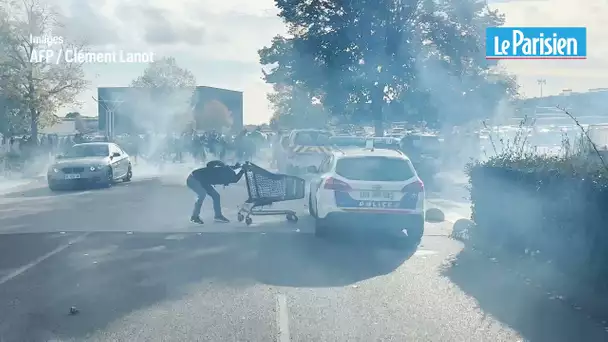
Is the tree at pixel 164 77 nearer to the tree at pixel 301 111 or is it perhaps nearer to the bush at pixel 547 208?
the tree at pixel 301 111

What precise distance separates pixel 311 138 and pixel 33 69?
14.6 m

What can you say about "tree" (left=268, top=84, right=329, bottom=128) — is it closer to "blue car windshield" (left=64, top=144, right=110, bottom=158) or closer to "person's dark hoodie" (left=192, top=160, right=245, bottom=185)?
"blue car windshield" (left=64, top=144, right=110, bottom=158)

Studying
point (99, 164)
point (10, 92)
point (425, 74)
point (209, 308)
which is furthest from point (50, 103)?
point (209, 308)

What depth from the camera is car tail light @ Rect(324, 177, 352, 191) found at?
12477 mm

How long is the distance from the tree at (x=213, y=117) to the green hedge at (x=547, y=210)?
7672 centimetres

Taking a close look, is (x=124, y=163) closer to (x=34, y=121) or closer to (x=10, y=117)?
(x=34, y=121)

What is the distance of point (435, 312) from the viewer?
7.88m

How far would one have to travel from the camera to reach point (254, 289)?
8898 mm

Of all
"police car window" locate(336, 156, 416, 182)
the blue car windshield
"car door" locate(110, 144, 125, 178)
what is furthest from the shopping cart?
the blue car windshield

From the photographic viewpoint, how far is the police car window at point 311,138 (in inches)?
1066

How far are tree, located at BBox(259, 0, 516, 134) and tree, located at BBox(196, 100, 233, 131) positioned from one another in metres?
49.9

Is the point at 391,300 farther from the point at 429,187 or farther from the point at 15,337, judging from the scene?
the point at 429,187

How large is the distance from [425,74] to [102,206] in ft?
73.0

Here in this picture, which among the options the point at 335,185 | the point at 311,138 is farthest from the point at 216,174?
the point at 311,138
